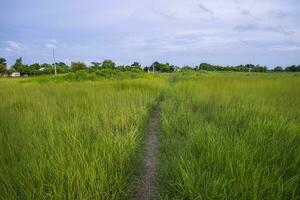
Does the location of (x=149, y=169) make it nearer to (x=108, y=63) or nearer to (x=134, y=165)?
(x=134, y=165)

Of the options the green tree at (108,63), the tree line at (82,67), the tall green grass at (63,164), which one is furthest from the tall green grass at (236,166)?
the green tree at (108,63)

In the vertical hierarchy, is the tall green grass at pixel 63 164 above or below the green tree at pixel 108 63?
below

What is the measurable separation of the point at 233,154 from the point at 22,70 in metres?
54.2

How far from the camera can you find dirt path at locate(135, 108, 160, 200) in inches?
92.3

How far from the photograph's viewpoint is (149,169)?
9.37 ft

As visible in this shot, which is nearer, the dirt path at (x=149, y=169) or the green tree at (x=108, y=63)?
the dirt path at (x=149, y=169)

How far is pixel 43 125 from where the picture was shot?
3.49 meters

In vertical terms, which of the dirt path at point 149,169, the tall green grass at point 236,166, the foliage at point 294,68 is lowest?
the dirt path at point 149,169

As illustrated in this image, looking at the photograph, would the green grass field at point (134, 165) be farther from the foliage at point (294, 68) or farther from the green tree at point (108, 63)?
the foliage at point (294, 68)

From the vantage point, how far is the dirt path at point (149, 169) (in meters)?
2.34

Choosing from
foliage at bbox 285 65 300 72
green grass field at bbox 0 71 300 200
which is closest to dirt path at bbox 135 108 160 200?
green grass field at bbox 0 71 300 200

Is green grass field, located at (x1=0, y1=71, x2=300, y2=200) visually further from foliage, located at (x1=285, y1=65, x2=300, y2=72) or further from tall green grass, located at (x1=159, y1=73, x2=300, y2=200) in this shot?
foliage, located at (x1=285, y1=65, x2=300, y2=72)

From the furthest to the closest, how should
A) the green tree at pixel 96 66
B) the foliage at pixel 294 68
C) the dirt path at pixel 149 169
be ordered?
1. the foliage at pixel 294 68
2. the green tree at pixel 96 66
3. the dirt path at pixel 149 169

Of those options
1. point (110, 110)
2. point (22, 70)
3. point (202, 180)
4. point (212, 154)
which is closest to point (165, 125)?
point (110, 110)
